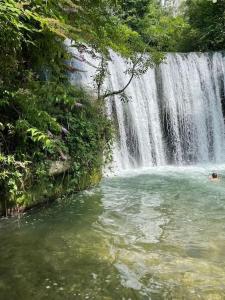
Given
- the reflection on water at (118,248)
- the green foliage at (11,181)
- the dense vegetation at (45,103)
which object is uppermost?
the dense vegetation at (45,103)

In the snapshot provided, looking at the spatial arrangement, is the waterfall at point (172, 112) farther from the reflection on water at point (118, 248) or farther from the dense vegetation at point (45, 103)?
the reflection on water at point (118, 248)

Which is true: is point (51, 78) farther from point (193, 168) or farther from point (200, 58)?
point (200, 58)

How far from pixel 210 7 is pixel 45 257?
1895cm

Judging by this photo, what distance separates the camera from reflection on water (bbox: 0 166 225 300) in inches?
183

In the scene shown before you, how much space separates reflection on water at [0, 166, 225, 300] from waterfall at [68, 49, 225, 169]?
4.27 meters

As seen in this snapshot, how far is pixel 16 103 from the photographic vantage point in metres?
7.28

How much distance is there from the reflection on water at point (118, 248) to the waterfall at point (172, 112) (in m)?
4.27

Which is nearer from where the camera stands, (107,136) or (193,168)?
(107,136)

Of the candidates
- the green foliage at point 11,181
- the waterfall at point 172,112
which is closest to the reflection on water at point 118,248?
the green foliage at point 11,181

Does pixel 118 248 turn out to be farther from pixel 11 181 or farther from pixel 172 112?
pixel 172 112

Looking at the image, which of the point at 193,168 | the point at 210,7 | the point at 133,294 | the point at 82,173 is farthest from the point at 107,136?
the point at 210,7

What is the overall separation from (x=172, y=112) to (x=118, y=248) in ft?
32.9

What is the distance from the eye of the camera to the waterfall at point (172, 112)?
1328 cm

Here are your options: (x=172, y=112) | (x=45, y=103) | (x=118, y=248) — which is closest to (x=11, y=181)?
(x=45, y=103)
